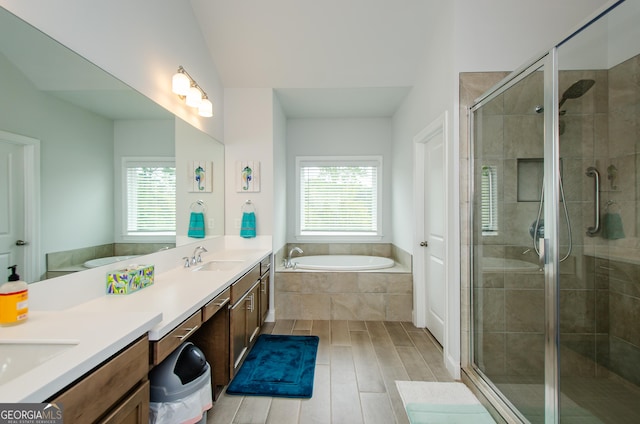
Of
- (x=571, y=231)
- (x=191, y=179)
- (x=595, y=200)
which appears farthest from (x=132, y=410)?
(x=595, y=200)

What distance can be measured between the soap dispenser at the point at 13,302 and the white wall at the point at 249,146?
224cm

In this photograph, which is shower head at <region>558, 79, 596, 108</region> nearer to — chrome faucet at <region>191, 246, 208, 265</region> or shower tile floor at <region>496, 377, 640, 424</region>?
shower tile floor at <region>496, 377, 640, 424</region>

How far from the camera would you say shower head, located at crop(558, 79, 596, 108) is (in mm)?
1643

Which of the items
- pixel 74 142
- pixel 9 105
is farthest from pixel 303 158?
pixel 9 105

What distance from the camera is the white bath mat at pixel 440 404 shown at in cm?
183

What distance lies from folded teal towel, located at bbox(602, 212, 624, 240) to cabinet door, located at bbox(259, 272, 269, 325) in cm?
259

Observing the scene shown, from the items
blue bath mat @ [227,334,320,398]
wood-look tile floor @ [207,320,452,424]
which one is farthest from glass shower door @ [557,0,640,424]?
blue bath mat @ [227,334,320,398]

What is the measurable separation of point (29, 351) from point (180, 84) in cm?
200

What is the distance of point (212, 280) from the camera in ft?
6.53

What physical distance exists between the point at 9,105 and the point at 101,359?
40.7 inches

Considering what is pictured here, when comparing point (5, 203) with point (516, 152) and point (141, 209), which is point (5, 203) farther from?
point (516, 152)

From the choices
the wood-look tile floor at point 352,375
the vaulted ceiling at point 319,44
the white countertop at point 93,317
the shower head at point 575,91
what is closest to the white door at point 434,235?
the wood-look tile floor at point 352,375

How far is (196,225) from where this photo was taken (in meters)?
2.71

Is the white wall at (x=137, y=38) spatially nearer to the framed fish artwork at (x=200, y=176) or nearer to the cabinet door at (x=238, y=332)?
the framed fish artwork at (x=200, y=176)
